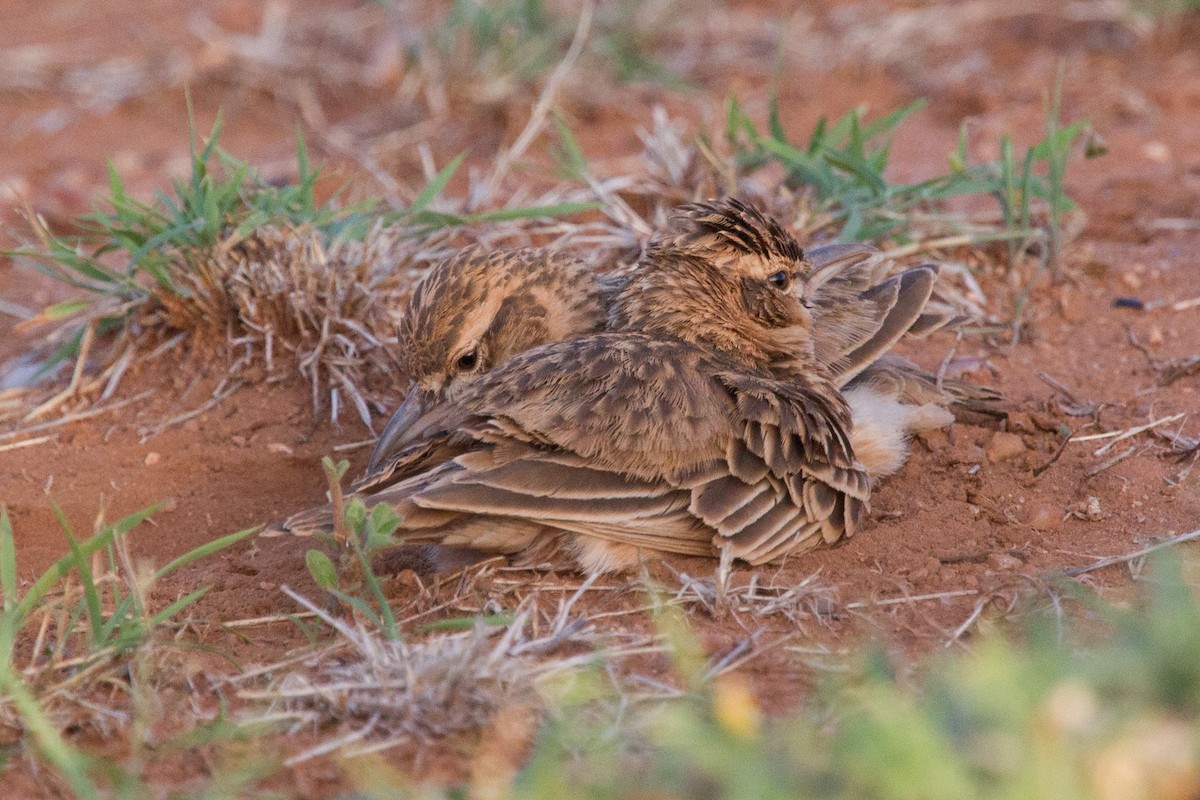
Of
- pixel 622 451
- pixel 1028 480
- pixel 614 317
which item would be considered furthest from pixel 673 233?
pixel 1028 480

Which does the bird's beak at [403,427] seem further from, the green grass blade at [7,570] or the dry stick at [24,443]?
the dry stick at [24,443]

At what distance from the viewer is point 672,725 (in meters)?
2.03

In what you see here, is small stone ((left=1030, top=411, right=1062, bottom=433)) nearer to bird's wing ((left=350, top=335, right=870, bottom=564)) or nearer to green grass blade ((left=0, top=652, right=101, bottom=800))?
bird's wing ((left=350, top=335, right=870, bottom=564))

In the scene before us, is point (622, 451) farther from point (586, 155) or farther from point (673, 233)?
point (586, 155)

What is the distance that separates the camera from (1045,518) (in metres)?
3.98

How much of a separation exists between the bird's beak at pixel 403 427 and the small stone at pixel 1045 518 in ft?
5.69

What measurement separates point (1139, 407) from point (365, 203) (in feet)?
8.87

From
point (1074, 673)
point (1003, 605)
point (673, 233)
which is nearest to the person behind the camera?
point (1074, 673)

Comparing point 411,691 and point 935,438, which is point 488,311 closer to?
point 935,438

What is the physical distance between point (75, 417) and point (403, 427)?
4.63 feet

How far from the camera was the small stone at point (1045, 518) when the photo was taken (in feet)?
13.0

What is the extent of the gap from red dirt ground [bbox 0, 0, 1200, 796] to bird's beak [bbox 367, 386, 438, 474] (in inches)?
14.9

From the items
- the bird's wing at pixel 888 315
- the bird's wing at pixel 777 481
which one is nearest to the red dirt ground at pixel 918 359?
the bird's wing at pixel 777 481

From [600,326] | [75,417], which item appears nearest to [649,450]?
[600,326]
